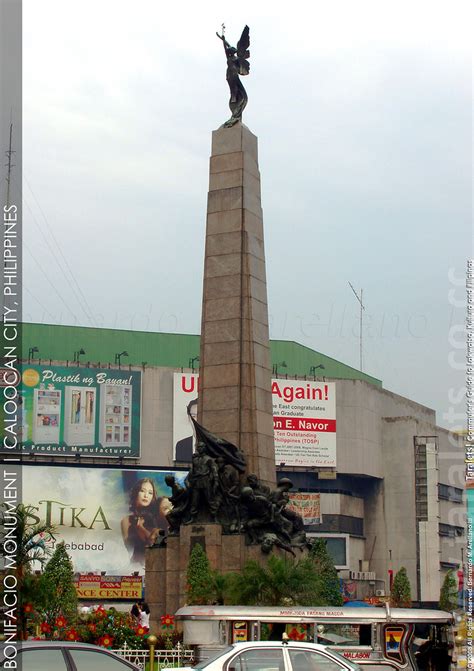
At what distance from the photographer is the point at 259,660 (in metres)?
13.2

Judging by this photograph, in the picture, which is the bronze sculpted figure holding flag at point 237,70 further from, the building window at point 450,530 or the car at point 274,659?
the building window at point 450,530

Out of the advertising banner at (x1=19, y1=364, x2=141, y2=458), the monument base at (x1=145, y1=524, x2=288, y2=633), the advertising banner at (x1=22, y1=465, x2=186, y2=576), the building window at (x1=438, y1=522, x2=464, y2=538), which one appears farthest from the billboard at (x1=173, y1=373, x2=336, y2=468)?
the monument base at (x1=145, y1=524, x2=288, y2=633)

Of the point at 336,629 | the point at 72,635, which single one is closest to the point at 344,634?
the point at 336,629

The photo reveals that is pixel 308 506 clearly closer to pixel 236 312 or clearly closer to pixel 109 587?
pixel 109 587

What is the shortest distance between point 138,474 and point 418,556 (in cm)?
2080

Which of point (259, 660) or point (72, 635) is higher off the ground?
point (259, 660)

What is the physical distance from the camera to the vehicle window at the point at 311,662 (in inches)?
522

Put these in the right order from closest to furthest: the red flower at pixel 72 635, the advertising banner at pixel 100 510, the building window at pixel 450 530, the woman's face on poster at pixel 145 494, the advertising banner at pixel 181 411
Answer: the red flower at pixel 72 635 < the advertising banner at pixel 100 510 < the woman's face on poster at pixel 145 494 < the advertising banner at pixel 181 411 < the building window at pixel 450 530

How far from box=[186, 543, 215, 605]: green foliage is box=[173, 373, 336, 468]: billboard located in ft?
148

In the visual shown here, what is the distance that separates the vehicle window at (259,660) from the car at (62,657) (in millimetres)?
1591

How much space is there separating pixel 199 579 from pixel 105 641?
4.74m

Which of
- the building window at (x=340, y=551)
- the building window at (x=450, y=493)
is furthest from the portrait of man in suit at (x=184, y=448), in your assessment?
the building window at (x=450, y=493)

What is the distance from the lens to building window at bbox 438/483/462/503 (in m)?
82.0

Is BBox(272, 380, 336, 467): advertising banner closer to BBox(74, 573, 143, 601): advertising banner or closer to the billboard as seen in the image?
the billboard
